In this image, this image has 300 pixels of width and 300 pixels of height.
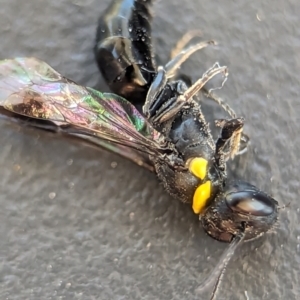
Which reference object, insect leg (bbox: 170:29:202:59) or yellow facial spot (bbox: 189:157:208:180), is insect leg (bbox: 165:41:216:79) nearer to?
insect leg (bbox: 170:29:202:59)

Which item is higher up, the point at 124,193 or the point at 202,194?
the point at 202,194

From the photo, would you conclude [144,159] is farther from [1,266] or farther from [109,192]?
[1,266]

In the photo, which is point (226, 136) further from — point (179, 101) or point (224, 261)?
point (224, 261)

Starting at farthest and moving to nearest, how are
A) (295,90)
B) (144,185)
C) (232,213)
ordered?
1. (295,90)
2. (144,185)
3. (232,213)

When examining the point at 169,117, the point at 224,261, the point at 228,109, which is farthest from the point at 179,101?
the point at 224,261

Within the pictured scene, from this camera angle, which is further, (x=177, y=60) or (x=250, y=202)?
(x=177, y=60)

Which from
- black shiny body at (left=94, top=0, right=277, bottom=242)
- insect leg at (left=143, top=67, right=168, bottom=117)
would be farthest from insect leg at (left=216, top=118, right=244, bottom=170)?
insect leg at (left=143, top=67, right=168, bottom=117)

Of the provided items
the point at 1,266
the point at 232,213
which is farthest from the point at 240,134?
the point at 1,266

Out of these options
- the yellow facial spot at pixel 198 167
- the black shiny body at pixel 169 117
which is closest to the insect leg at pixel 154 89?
the black shiny body at pixel 169 117
